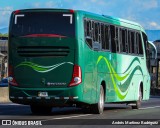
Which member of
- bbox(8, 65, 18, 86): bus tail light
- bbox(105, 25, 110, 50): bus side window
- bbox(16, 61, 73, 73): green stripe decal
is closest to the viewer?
bbox(16, 61, 73, 73): green stripe decal

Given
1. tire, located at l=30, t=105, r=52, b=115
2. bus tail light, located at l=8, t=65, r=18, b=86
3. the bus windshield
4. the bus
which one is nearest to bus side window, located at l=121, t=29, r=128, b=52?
the bus

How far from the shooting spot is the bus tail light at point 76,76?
19.2 meters

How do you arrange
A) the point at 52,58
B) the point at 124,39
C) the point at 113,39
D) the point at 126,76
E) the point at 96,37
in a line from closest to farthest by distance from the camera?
the point at 52,58
the point at 96,37
the point at 113,39
the point at 124,39
the point at 126,76

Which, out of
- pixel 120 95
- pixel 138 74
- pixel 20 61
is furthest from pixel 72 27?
pixel 138 74

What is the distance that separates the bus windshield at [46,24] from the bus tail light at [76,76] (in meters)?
1.09

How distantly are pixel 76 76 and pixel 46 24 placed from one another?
6.45ft

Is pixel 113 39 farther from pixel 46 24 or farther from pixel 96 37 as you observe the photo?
pixel 46 24

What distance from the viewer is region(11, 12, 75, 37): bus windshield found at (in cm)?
1925

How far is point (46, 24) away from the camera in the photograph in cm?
1928

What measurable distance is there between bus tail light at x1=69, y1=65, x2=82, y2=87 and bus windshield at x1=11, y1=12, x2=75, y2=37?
1094mm

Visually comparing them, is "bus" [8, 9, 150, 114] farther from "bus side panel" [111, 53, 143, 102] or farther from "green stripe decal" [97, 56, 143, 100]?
"bus side panel" [111, 53, 143, 102]

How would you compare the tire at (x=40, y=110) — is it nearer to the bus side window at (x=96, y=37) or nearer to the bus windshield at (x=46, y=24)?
the bus side window at (x=96, y=37)

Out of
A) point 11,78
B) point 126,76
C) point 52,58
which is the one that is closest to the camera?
point 52,58

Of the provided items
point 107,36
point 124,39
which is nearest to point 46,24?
point 107,36
